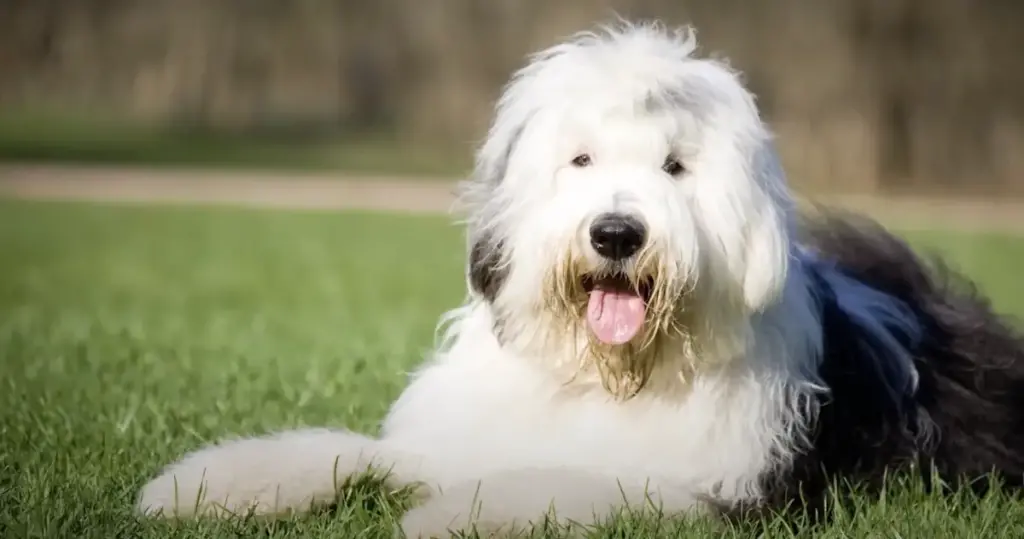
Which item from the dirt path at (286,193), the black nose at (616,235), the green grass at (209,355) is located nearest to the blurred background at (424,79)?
the dirt path at (286,193)

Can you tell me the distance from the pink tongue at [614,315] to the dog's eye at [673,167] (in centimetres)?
36

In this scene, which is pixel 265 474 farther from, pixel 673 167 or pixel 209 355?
pixel 209 355

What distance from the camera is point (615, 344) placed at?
386 cm

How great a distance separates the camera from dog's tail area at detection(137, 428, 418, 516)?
3832 millimetres

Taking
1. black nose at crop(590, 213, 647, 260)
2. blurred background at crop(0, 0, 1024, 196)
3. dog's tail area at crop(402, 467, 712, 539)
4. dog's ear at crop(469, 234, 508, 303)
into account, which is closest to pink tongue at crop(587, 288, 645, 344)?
black nose at crop(590, 213, 647, 260)

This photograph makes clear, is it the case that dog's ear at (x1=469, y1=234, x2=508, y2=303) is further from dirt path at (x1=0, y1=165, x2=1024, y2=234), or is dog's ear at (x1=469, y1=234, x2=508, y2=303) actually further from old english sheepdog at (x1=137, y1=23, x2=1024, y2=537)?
dirt path at (x1=0, y1=165, x2=1024, y2=234)

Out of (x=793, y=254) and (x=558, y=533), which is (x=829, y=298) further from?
(x=558, y=533)

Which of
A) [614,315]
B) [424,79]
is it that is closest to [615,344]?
[614,315]

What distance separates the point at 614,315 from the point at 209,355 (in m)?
3.77

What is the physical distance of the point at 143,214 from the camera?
58.6 feet

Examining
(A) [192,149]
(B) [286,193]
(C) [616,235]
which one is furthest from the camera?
(A) [192,149]

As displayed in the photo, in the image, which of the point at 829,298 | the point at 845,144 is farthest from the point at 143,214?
the point at 829,298

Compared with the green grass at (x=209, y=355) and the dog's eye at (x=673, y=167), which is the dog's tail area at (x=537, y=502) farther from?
the dog's eye at (x=673, y=167)

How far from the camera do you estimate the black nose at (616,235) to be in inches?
144
